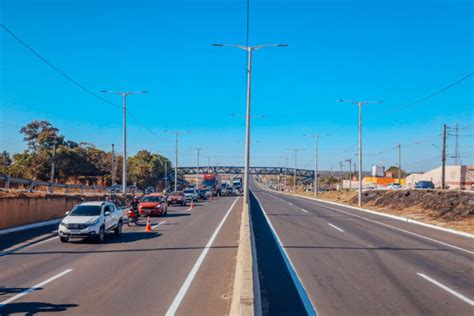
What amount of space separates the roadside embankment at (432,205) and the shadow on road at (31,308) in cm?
2072

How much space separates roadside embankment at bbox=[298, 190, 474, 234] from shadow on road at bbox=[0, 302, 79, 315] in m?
20.7

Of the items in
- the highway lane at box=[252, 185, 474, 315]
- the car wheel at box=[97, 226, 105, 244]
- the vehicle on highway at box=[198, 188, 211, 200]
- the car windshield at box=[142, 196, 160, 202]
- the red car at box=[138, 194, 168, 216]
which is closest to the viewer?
the highway lane at box=[252, 185, 474, 315]

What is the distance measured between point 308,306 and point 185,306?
2.11 metres

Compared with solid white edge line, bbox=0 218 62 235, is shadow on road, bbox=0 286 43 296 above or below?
above

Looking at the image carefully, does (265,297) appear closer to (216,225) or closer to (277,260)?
(277,260)

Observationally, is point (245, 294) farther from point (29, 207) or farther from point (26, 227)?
point (29, 207)

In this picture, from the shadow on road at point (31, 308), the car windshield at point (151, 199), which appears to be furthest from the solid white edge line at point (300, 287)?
the car windshield at point (151, 199)

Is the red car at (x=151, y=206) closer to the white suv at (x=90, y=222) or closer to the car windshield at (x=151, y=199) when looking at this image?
the car windshield at (x=151, y=199)

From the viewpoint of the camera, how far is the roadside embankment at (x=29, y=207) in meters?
23.0

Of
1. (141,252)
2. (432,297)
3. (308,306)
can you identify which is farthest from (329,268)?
(141,252)

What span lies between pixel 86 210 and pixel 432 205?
29352 millimetres

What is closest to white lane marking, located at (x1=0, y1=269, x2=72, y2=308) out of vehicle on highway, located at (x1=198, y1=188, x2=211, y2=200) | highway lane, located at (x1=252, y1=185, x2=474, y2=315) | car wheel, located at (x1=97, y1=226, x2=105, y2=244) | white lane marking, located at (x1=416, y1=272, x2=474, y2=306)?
highway lane, located at (x1=252, y1=185, x2=474, y2=315)

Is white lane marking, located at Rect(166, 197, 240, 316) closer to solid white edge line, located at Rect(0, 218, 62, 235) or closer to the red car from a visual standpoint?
solid white edge line, located at Rect(0, 218, 62, 235)

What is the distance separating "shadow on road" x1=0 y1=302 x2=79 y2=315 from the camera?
27.7 ft
